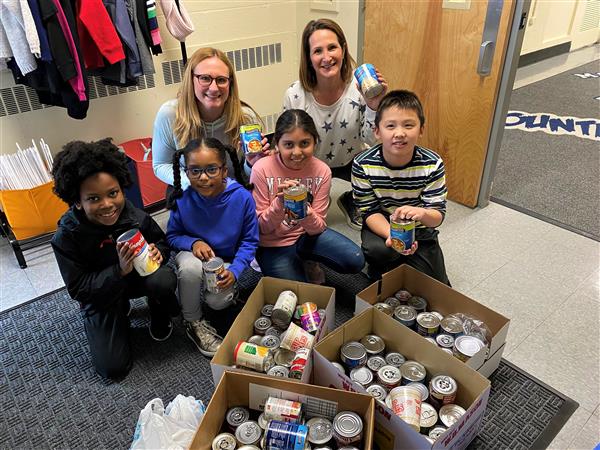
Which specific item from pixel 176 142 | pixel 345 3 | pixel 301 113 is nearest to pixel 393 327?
pixel 301 113

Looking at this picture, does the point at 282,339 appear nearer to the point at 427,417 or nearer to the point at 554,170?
the point at 427,417

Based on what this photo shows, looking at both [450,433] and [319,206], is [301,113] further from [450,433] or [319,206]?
[450,433]

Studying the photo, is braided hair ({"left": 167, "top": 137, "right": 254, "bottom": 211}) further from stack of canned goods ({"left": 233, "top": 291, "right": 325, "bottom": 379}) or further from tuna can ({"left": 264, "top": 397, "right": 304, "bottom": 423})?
tuna can ({"left": 264, "top": 397, "right": 304, "bottom": 423})

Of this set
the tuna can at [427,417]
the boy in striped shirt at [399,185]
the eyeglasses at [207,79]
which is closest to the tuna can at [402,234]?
the boy in striped shirt at [399,185]

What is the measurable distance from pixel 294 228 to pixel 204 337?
54cm

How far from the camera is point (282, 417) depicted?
1142mm

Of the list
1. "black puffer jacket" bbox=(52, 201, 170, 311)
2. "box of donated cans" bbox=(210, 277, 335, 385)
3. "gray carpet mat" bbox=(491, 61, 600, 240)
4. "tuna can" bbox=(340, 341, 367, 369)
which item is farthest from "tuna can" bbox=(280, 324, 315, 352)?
→ "gray carpet mat" bbox=(491, 61, 600, 240)

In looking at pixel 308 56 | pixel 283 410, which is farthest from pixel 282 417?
pixel 308 56

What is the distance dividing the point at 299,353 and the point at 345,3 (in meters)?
2.23

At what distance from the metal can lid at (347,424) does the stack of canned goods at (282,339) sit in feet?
0.57

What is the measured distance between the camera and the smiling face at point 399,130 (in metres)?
1.57

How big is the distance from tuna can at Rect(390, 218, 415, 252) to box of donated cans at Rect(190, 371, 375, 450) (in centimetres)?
52

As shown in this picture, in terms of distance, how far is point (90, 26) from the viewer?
200cm

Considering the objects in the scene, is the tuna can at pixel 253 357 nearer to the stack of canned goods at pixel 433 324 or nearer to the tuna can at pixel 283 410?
the tuna can at pixel 283 410
